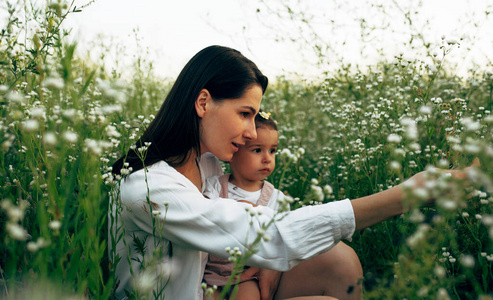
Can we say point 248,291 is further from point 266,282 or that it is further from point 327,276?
point 327,276

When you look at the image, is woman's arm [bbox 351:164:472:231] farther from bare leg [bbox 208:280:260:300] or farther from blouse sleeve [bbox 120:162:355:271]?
bare leg [bbox 208:280:260:300]

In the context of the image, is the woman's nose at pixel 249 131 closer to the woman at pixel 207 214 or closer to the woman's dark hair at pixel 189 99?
the woman at pixel 207 214

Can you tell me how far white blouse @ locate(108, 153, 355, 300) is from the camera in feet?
5.27

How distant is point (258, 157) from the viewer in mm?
2701

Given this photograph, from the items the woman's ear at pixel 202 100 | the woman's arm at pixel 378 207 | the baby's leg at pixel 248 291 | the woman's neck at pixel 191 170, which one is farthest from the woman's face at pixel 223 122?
the woman's arm at pixel 378 207

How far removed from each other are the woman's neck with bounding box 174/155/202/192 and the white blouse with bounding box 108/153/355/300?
32 centimetres

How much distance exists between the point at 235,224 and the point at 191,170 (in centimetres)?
74

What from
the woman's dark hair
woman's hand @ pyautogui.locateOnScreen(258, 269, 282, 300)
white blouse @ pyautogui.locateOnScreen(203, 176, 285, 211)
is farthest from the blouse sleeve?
white blouse @ pyautogui.locateOnScreen(203, 176, 285, 211)

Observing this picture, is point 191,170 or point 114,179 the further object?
point 191,170

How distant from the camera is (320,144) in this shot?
4.73 metres

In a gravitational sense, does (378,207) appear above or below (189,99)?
below

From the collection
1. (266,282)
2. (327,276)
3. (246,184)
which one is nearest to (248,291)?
(266,282)

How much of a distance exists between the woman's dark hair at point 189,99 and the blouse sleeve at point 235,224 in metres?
0.39

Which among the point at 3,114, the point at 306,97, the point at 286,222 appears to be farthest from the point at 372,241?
the point at 306,97
